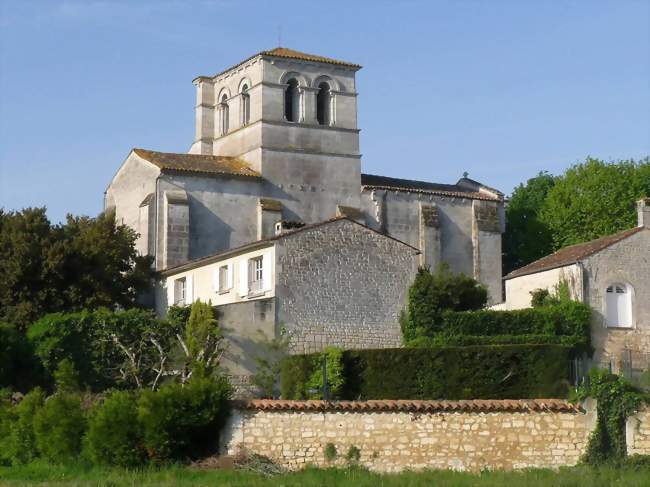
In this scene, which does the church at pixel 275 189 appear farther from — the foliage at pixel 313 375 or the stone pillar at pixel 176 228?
the foliage at pixel 313 375

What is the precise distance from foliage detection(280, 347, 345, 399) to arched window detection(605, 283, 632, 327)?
1101 cm

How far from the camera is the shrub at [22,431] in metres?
30.5

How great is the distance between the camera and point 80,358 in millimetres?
37656

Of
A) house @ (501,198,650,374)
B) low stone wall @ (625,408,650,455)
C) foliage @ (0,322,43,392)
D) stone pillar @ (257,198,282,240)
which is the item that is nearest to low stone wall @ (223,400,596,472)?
low stone wall @ (625,408,650,455)

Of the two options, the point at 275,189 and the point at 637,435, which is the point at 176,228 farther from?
the point at 637,435

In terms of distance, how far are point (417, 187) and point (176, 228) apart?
11741mm

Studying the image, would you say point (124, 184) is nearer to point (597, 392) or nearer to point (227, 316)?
point (227, 316)

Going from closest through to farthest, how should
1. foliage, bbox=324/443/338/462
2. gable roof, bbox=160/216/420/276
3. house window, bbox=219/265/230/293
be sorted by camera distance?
foliage, bbox=324/443/338/462
gable roof, bbox=160/216/420/276
house window, bbox=219/265/230/293

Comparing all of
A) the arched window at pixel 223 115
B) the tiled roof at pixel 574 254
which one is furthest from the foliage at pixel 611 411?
the arched window at pixel 223 115

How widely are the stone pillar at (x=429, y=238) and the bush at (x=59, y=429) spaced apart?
1073 inches

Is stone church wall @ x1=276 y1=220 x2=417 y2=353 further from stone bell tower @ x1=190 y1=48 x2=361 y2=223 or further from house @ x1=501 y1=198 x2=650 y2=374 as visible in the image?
stone bell tower @ x1=190 y1=48 x2=361 y2=223

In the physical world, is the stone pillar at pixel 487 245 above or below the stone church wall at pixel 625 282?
above

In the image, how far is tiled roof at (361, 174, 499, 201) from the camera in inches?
2238

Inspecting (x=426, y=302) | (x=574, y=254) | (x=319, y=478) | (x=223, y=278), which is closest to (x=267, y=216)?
(x=223, y=278)
